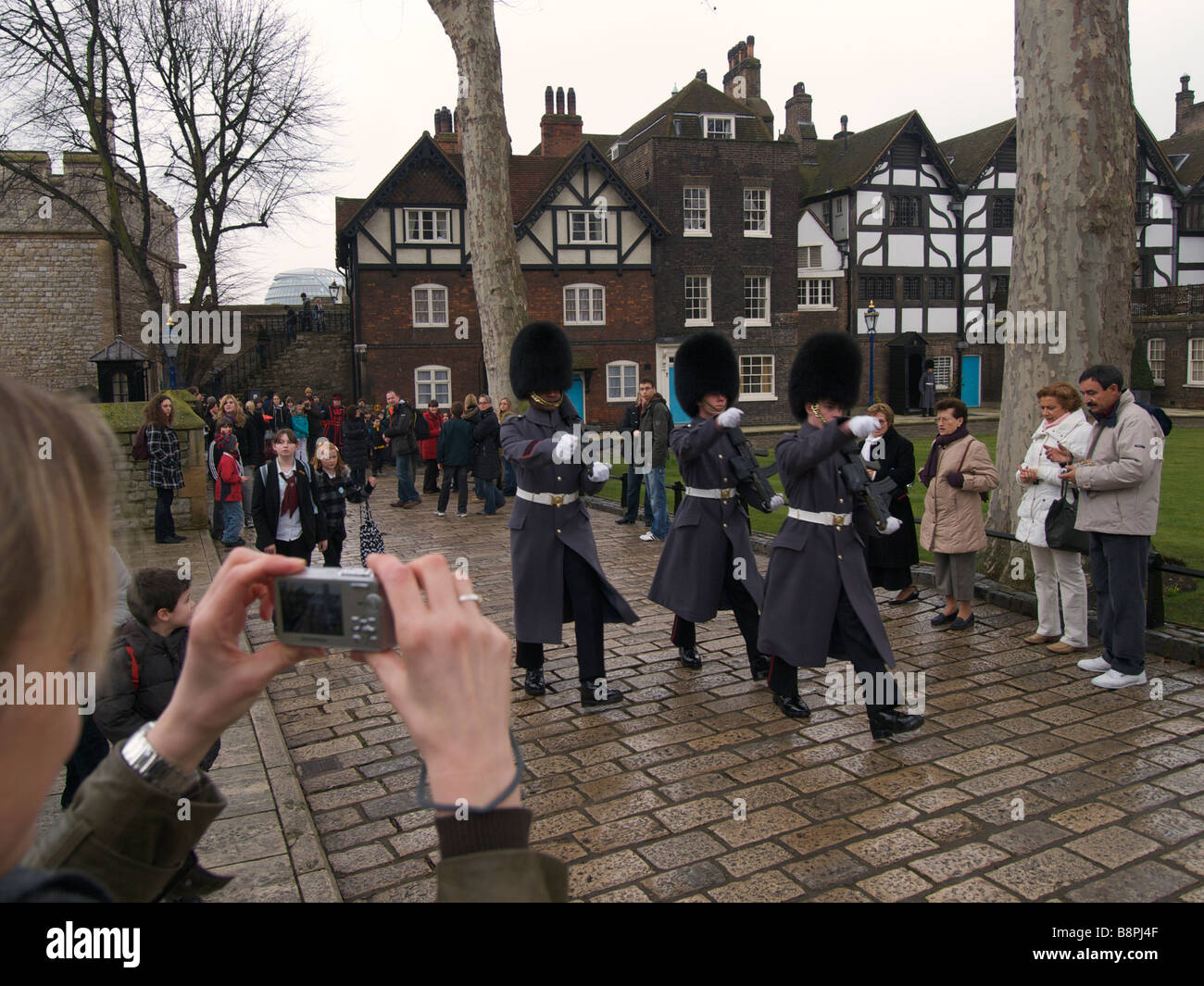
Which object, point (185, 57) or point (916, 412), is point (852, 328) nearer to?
point (916, 412)

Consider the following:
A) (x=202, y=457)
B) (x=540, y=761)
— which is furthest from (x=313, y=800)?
(x=202, y=457)

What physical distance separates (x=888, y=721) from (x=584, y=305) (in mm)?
28699

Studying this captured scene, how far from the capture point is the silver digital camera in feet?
4.08

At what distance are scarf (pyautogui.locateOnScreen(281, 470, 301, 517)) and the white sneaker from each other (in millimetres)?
6184

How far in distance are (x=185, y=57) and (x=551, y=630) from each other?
25040 mm

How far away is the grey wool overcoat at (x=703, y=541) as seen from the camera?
6672 millimetres

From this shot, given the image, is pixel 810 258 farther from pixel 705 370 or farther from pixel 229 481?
pixel 705 370

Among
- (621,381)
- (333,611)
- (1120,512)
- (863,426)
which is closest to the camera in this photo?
(333,611)

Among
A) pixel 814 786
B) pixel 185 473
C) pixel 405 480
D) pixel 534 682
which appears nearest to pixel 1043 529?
pixel 814 786

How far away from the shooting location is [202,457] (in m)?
14.8

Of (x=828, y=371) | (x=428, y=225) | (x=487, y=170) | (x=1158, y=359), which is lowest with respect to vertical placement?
(x=828, y=371)

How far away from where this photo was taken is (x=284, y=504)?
26.7 feet

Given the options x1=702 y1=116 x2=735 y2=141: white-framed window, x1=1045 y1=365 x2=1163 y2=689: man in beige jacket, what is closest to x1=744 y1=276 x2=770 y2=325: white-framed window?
x1=702 y1=116 x2=735 y2=141: white-framed window

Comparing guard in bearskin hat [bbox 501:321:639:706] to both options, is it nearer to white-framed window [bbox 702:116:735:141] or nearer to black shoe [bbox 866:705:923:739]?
black shoe [bbox 866:705:923:739]
